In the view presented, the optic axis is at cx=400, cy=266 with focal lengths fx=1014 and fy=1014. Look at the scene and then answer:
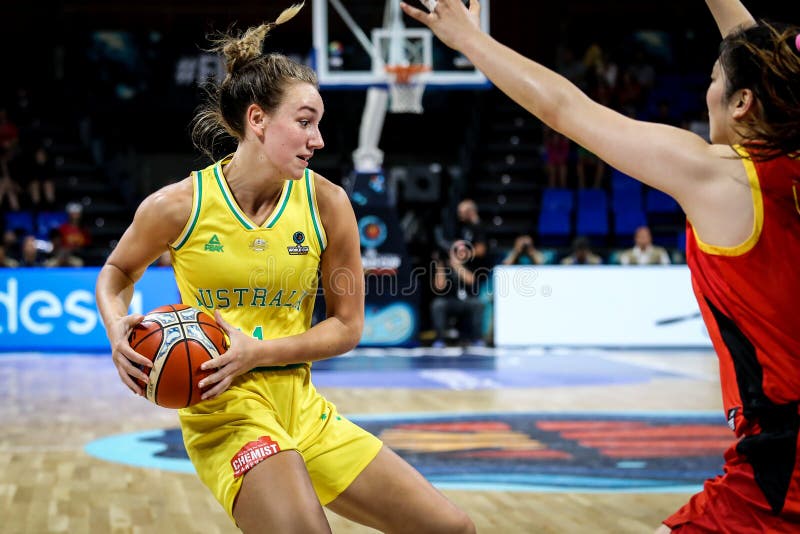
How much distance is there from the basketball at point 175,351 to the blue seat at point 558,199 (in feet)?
48.0

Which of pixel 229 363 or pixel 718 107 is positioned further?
pixel 229 363

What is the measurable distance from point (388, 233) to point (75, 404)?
16.6ft

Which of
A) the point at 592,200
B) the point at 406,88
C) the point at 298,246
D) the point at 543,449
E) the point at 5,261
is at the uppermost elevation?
the point at 406,88

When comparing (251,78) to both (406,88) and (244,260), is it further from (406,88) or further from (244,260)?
(406,88)

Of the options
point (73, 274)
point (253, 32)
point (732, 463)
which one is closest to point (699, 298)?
point (732, 463)

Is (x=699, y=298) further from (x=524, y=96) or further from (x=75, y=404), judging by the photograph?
(x=75, y=404)

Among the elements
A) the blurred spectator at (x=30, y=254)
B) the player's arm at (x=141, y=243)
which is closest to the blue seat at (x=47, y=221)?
the blurred spectator at (x=30, y=254)

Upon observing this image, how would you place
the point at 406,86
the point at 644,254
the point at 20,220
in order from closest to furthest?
the point at 406,86 < the point at 644,254 < the point at 20,220

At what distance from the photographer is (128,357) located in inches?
112

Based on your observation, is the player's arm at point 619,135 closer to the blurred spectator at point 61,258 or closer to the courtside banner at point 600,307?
the courtside banner at point 600,307

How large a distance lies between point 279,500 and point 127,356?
588 millimetres

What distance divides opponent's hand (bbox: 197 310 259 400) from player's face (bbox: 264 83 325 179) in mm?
533

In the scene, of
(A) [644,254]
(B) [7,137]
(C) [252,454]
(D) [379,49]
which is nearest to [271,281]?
(C) [252,454]

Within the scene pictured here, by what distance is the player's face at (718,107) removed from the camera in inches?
84.9
